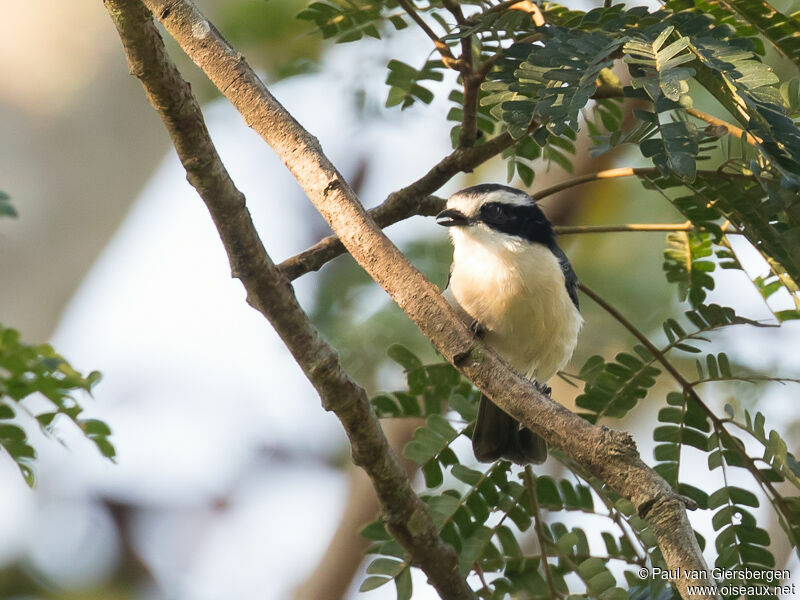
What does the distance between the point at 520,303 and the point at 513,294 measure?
5 centimetres

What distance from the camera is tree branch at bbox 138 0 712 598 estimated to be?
2102mm

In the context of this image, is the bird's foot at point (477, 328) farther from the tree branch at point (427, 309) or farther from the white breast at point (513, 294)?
the tree branch at point (427, 309)

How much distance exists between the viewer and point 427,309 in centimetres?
259

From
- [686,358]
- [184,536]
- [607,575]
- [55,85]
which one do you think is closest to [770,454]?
[607,575]

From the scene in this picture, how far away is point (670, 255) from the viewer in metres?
3.70

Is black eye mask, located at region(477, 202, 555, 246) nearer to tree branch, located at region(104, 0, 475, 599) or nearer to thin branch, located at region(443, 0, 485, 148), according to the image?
thin branch, located at region(443, 0, 485, 148)

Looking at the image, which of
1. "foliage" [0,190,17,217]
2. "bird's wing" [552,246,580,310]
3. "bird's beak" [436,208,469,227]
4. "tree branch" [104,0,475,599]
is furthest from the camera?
"bird's wing" [552,246,580,310]

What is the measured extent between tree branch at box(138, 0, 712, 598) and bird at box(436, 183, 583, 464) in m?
0.98

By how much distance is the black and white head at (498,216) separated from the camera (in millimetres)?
4176

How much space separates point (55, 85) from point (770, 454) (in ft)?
21.8

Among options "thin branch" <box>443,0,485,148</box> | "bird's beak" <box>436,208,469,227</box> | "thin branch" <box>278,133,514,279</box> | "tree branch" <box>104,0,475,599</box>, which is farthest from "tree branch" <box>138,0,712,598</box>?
"bird's beak" <box>436,208,469,227</box>

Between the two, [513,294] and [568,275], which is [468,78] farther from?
[568,275]

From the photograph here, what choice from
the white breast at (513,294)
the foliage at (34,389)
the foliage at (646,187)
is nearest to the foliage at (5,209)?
the foliage at (34,389)

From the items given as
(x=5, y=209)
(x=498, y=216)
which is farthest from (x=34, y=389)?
(x=498, y=216)
